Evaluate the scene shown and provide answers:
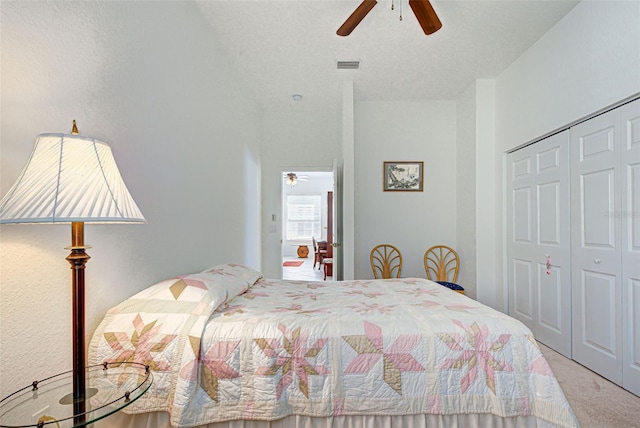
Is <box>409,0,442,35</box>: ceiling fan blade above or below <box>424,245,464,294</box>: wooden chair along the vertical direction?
above

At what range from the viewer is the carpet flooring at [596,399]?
70.9 inches

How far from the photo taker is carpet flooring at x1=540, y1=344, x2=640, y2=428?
1802 mm

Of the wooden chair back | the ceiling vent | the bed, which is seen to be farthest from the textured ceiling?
the bed

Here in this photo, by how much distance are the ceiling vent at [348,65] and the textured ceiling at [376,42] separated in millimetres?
68

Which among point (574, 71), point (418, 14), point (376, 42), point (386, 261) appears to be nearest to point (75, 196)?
point (418, 14)

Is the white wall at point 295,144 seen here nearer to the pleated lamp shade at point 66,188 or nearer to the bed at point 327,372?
the bed at point 327,372

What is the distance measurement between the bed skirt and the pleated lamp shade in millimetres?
860

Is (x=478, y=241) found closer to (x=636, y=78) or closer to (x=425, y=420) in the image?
(x=636, y=78)

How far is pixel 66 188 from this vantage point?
0.92 metres

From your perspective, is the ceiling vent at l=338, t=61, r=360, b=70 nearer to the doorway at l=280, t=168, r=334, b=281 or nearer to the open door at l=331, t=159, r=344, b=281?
the open door at l=331, t=159, r=344, b=281

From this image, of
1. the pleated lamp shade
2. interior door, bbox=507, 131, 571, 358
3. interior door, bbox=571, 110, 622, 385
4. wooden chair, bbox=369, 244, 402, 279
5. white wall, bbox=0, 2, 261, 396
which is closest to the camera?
the pleated lamp shade

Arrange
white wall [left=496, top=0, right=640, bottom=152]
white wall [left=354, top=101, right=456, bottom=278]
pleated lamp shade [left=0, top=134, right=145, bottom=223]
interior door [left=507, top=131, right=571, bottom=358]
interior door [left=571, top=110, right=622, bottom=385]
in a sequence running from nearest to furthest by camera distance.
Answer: pleated lamp shade [left=0, top=134, right=145, bottom=223] < white wall [left=496, top=0, right=640, bottom=152] < interior door [left=571, top=110, right=622, bottom=385] < interior door [left=507, top=131, right=571, bottom=358] < white wall [left=354, top=101, right=456, bottom=278]

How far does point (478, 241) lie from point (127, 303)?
3.53 meters

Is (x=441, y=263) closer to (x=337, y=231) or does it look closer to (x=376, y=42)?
(x=337, y=231)
